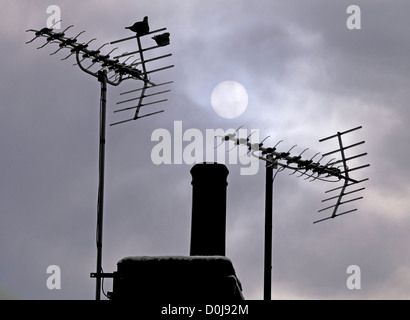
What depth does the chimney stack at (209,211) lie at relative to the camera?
57.7ft

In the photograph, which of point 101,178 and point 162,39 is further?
point 162,39

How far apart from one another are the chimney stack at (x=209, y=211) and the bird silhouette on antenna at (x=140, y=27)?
8.99 ft

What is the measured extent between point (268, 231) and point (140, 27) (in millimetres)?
6750

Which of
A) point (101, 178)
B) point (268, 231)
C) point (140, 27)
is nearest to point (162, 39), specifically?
point (140, 27)

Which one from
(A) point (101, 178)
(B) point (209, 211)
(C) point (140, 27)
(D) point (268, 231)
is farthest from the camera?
(D) point (268, 231)

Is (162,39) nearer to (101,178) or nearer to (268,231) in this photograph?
(101,178)

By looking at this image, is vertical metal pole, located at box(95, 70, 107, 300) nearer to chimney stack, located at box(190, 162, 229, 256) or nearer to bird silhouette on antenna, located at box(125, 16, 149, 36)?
bird silhouette on antenna, located at box(125, 16, 149, 36)

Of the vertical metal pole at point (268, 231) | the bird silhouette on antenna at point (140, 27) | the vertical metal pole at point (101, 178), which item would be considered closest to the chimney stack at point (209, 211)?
the vertical metal pole at point (101, 178)

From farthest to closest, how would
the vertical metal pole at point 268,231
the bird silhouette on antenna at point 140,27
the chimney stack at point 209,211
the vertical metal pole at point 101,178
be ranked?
the vertical metal pole at point 268,231
the bird silhouette on antenna at point 140,27
the chimney stack at point 209,211
the vertical metal pole at point 101,178

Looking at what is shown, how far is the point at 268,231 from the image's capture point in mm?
22891

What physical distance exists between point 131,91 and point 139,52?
98 centimetres

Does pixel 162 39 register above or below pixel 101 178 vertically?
above

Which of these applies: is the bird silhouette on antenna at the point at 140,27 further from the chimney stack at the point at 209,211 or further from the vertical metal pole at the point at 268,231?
the vertical metal pole at the point at 268,231
